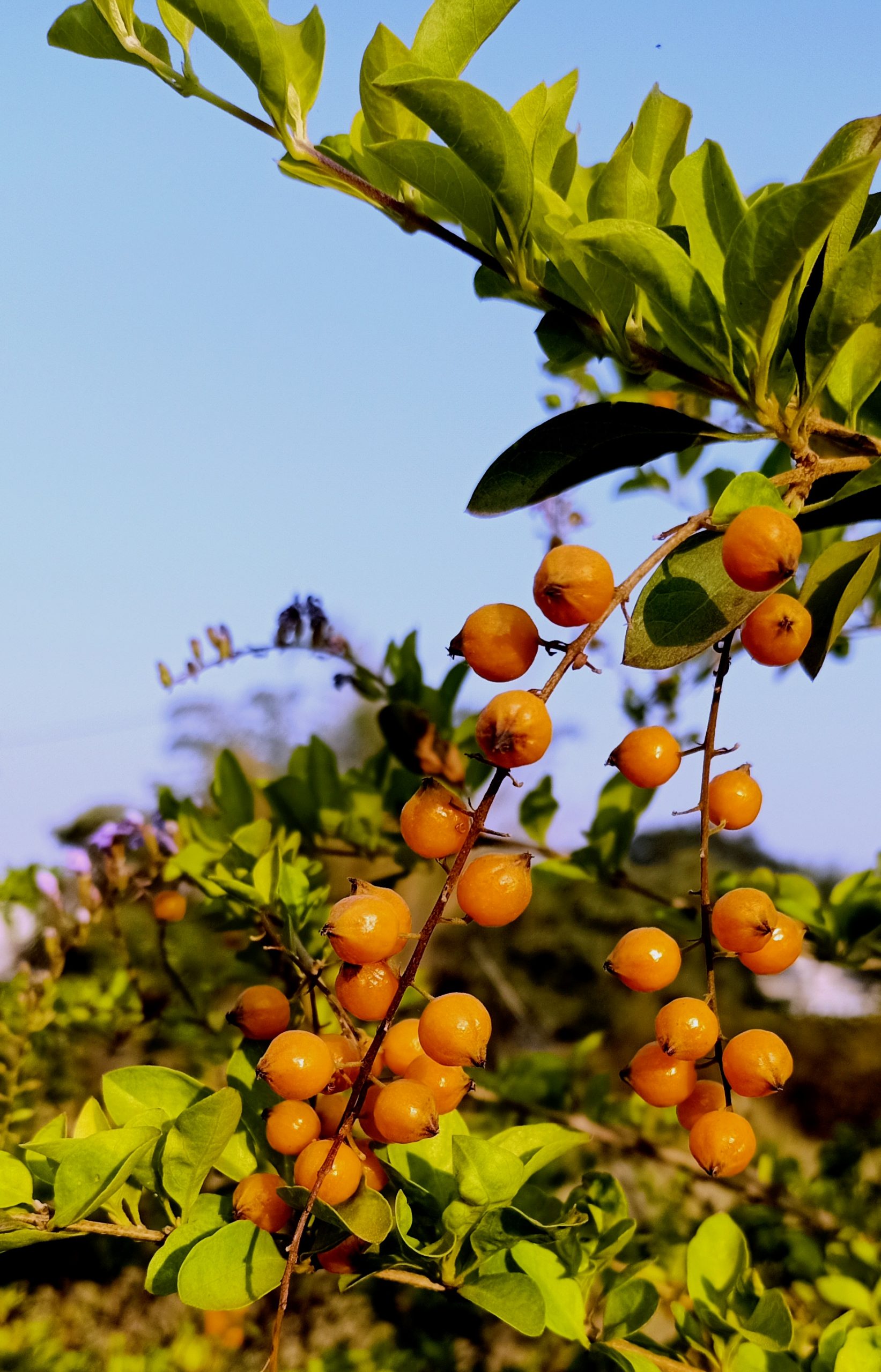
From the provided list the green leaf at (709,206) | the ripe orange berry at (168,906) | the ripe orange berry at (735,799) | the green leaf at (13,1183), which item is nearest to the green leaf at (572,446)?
the green leaf at (709,206)

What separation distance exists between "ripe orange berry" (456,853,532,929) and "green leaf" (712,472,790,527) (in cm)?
17

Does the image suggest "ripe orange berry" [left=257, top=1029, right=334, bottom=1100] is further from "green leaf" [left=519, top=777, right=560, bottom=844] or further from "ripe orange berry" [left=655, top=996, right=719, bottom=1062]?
"green leaf" [left=519, top=777, right=560, bottom=844]

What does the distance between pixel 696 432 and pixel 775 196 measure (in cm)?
14

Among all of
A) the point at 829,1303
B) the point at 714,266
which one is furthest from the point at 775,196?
the point at 829,1303

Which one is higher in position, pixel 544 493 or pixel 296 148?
pixel 296 148

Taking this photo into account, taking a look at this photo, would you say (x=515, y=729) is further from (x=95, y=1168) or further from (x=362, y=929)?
(x=95, y=1168)

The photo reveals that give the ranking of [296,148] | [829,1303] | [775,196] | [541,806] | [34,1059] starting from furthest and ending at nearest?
[34,1059] < [541,806] < [829,1303] < [296,148] < [775,196]

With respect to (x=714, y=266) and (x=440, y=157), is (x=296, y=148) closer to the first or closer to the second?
(x=440, y=157)

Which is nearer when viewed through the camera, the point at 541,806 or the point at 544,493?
the point at 544,493

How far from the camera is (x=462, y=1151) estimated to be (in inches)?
19.9

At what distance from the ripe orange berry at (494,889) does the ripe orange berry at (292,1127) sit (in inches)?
6.1

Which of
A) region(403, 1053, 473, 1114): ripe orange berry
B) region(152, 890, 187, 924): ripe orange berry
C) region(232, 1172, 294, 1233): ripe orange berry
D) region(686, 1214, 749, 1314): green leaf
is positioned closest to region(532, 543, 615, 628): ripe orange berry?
region(403, 1053, 473, 1114): ripe orange berry

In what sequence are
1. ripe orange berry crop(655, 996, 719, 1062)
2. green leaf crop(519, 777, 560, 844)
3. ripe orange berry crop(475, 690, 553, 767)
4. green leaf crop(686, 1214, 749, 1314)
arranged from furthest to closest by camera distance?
green leaf crop(519, 777, 560, 844) → green leaf crop(686, 1214, 749, 1314) → ripe orange berry crop(655, 996, 719, 1062) → ripe orange berry crop(475, 690, 553, 767)

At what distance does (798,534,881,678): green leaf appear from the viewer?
499 millimetres
